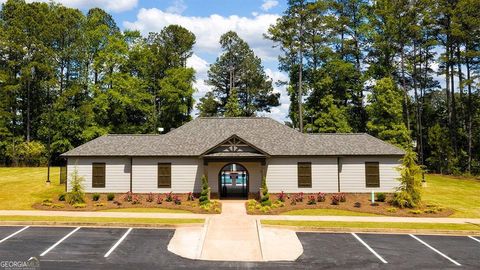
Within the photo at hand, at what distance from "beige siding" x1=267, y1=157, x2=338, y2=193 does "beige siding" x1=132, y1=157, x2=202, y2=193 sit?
610 cm

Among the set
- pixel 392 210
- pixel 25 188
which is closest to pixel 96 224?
pixel 25 188

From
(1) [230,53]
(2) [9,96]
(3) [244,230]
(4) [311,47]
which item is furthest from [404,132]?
(2) [9,96]

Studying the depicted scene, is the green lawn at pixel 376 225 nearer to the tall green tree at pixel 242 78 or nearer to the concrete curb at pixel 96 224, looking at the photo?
the concrete curb at pixel 96 224

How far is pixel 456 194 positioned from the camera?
3412 centimetres

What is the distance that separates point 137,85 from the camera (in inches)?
2165

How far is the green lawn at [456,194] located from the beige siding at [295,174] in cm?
747

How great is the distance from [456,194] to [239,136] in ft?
65.2

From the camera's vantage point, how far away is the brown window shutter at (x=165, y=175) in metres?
32.3

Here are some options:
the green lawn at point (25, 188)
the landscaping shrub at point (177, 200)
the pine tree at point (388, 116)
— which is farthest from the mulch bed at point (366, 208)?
the green lawn at point (25, 188)

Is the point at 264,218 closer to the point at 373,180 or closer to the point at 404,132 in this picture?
the point at 373,180

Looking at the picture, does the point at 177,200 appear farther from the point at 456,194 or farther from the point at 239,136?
the point at 456,194

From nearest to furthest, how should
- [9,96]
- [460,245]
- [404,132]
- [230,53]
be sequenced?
[460,245], [404,132], [9,96], [230,53]

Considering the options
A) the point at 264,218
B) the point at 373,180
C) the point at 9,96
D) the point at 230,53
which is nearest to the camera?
the point at 264,218

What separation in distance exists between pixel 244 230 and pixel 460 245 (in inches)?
437
